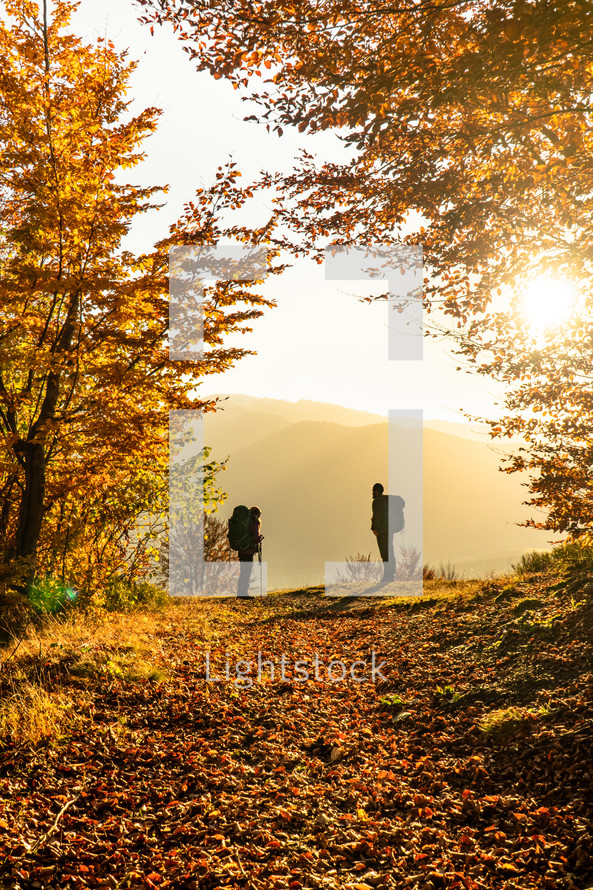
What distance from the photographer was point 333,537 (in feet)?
260

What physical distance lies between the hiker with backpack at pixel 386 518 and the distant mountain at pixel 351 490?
46827mm

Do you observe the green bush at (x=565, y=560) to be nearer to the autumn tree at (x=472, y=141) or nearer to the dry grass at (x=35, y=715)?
the autumn tree at (x=472, y=141)

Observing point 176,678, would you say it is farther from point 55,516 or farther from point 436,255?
point 436,255

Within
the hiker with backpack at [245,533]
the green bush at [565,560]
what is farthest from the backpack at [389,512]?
the green bush at [565,560]

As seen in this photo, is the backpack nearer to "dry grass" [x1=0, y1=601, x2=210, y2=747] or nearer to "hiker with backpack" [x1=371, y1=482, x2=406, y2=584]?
"hiker with backpack" [x1=371, y1=482, x2=406, y2=584]

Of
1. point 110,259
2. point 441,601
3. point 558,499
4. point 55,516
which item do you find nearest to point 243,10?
point 110,259

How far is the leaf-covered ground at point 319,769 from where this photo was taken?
3209 mm

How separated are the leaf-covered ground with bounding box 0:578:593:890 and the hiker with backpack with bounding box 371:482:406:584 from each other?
5.75 metres

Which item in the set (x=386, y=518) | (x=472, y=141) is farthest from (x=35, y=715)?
(x=386, y=518)

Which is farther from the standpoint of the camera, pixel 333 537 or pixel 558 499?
pixel 333 537

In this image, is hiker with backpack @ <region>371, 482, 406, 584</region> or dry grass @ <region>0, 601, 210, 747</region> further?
hiker with backpack @ <region>371, 482, 406, 584</region>

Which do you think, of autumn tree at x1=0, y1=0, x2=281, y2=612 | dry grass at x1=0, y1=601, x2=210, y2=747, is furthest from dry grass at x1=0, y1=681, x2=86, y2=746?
autumn tree at x1=0, y1=0, x2=281, y2=612

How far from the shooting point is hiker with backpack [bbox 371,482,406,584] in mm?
12820

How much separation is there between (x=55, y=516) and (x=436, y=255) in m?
6.91
